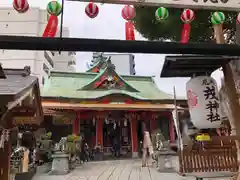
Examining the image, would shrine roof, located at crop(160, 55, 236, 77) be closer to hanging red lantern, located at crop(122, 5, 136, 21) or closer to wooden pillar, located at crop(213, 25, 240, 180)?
wooden pillar, located at crop(213, 25, 240, 180)

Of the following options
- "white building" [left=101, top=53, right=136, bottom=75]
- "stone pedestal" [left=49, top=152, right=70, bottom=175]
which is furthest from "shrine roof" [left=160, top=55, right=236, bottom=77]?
"white building" [left=101, top=53, right=136, bottom=75]

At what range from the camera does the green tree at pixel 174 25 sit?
780 cm

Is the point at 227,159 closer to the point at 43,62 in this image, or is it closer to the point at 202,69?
the point at 202,69

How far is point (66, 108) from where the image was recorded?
18.0 m

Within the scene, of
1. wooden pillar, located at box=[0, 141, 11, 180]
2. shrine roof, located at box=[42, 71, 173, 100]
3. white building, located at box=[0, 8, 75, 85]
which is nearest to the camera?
wooden pillar, located at box=[0, 141, 11, 180]

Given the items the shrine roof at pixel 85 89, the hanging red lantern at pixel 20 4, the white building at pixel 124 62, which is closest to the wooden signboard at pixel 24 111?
the hanging red lantern at pixel 20 4

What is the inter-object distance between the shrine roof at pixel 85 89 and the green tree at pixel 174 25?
1082cm

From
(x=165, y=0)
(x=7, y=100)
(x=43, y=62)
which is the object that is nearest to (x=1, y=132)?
(x=7, y=100)

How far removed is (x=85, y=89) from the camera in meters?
20.9

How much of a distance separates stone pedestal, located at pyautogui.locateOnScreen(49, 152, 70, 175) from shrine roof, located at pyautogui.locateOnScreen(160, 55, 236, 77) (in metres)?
7.72

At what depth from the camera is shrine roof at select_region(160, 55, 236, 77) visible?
552cm

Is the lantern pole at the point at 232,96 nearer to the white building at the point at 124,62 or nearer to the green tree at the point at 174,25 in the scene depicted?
the green tree at the point at 174,25

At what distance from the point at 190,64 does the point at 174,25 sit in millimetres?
2693

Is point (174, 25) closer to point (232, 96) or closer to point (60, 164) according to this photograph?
point (232, 96)
